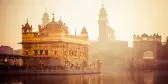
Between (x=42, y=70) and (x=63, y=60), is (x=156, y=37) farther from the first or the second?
(x=42, y=70)

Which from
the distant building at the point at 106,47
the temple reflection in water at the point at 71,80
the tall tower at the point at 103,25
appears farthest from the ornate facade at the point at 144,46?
the temple reflection in water at the point at 71,80

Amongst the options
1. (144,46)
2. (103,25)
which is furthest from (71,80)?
(103,25)

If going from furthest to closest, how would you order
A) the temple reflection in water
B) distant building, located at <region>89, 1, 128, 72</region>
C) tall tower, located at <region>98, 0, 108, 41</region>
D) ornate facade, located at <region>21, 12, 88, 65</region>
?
tall tower, located at <region>98, 0, 108, 41</region>, distant building, located at <region>89, 1, 128, 72</region>, ornate facade, located at <region>21, 12, 88, 65</region>, the temple reflection in water

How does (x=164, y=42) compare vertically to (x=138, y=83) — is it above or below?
above

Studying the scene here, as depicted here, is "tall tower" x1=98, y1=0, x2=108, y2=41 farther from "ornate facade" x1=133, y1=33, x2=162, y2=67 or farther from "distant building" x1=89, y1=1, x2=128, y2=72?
"ornate facade" x1=133, y1=33, x2=162, y2=67

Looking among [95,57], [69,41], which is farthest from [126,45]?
[69,41]

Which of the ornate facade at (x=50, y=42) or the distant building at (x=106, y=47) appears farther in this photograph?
the distant building at (x=106, y=47)

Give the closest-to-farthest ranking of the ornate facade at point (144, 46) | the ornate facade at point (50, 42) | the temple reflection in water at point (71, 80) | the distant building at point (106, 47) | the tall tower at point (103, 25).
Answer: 1. the temple reflection in water at point (71, 80)
2. the ornate facade at point (50, 42)
3. the ornate facade at point (144, 46)
4. the distant building at point (106, 47)
5. the tall tower at point (103, 25)

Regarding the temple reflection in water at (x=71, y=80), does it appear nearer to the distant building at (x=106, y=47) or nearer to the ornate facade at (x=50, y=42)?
the ornate facade at (x=50, y=42)

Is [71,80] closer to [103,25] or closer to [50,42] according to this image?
Result: [50,42]

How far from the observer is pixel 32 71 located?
97.8ft

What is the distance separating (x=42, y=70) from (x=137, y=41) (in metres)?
26.7

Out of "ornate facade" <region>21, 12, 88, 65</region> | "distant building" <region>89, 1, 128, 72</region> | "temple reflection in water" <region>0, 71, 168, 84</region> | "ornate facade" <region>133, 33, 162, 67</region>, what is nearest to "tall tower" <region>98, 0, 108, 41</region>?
"distant building" <region>89, 1, 128, 72</region>

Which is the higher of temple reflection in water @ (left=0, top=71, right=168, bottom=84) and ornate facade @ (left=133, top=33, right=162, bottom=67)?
ornate facade @ (left=133, top=33, right=162, bottom=67)
